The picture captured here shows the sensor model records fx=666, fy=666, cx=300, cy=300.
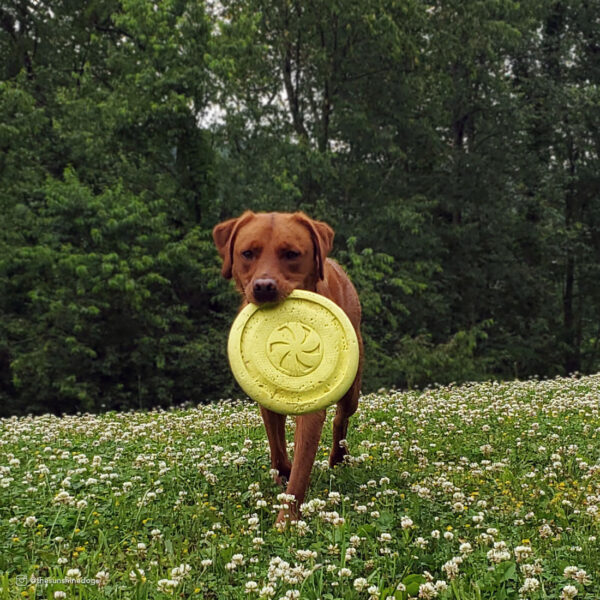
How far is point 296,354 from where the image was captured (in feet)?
15.4

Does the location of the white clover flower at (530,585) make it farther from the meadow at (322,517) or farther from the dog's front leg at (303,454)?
the dog's front leg at (303,454)

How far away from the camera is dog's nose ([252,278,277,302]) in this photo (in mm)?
4488

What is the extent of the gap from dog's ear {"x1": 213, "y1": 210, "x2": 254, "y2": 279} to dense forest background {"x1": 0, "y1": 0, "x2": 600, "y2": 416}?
1313cm

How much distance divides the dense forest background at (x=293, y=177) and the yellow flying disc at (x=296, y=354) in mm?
13667

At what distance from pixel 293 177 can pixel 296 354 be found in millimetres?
17133

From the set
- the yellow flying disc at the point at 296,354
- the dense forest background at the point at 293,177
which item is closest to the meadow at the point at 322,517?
the yellow flying disc at the point at 296,354

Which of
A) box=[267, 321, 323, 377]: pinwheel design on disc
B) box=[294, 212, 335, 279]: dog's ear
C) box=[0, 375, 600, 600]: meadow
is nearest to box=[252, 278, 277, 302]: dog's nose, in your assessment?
box=[267, 321, 323, 377]: pinwheel design on disc

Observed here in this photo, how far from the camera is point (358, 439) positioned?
7559mm

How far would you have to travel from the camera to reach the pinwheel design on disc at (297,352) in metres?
4.67

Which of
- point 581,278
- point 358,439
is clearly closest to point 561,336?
point 581,278

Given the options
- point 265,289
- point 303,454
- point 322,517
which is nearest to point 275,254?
point 265,289

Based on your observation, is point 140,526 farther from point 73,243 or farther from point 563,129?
point 563,129

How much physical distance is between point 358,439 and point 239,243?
3558 mm

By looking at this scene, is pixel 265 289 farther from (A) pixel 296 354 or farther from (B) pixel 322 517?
(B) pixel 322 517
